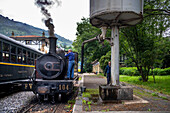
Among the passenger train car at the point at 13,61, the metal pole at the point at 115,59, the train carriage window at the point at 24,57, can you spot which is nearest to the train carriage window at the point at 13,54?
the passenger train car at the point at 13,61

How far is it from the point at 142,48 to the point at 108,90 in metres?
7.52

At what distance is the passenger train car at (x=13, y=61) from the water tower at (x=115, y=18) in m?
5.05

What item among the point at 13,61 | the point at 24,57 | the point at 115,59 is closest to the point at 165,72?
the point at 115,59

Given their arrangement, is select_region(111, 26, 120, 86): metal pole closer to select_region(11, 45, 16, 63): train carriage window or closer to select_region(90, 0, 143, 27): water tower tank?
select_region(90, 0, 143, 27): water tower tank

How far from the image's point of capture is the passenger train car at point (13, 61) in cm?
755

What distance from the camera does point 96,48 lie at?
2488cm

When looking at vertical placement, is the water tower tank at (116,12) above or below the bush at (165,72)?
above

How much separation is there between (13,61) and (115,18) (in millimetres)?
6488

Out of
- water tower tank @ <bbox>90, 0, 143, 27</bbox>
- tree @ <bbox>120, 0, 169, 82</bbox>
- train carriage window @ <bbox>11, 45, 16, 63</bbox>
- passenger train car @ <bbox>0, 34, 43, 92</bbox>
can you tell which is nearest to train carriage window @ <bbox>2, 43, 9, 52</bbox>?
passenger train car @ <bbox>0, 34, 43, 92</bbox>

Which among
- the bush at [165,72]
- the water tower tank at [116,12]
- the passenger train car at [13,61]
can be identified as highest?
the water tower tank at [116,12]

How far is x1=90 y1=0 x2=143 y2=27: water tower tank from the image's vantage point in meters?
5.58

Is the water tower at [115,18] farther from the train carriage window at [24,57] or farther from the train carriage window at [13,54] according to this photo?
the train carriage window at [24,57]

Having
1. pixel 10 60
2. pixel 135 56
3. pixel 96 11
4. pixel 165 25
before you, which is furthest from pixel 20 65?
pixel 165 25

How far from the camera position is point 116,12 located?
5.59m
